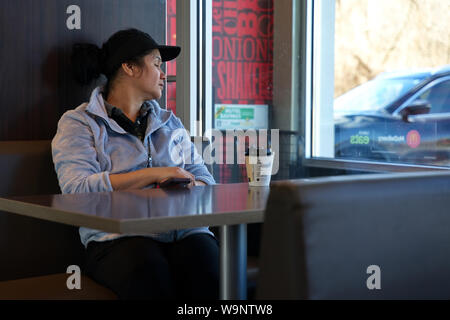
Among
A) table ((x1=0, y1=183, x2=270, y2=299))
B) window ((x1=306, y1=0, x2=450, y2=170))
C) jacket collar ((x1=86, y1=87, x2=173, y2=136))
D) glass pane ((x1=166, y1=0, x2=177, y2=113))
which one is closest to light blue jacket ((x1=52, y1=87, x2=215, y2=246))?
jacket collar ((x1=86, y1=87, x2=173, y2=136))

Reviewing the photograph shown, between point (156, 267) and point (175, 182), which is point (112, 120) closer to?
point (175, 182)

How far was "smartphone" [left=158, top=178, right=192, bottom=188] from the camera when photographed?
74.7 inches

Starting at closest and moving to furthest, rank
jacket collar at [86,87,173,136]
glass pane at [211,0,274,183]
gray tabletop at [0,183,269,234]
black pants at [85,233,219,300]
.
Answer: gray tabletop at [0,183,269,234]
black pants at [85,233,219,300]
jacket collar at [86,87,173,136]
glass pane at [211,0,274,183]

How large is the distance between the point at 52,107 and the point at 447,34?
2.11 meters

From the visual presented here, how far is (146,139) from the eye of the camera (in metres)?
2.26

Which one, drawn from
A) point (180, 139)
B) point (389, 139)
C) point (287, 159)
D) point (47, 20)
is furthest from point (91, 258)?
point (287, 159)

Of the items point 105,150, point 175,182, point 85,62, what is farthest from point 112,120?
point 175,182

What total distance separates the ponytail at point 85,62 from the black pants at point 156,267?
2.41ft

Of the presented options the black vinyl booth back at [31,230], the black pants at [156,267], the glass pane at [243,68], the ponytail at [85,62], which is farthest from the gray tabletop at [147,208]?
the glass pane at [243,68]

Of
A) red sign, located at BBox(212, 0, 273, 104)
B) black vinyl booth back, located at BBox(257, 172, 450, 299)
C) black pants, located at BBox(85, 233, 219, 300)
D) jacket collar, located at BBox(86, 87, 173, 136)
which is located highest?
red sign, located at BBox(212, 0, 273, 104)

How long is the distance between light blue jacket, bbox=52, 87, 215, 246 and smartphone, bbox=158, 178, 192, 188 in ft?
0.58

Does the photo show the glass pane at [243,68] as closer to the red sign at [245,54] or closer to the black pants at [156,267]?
the red sign at [245,54]

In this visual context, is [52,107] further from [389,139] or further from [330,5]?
[330,5]

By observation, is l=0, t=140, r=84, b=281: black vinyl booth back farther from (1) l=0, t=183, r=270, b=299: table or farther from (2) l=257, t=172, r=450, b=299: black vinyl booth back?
(2) l=257, t=172, r=450, b=299: black vinyl booth back
